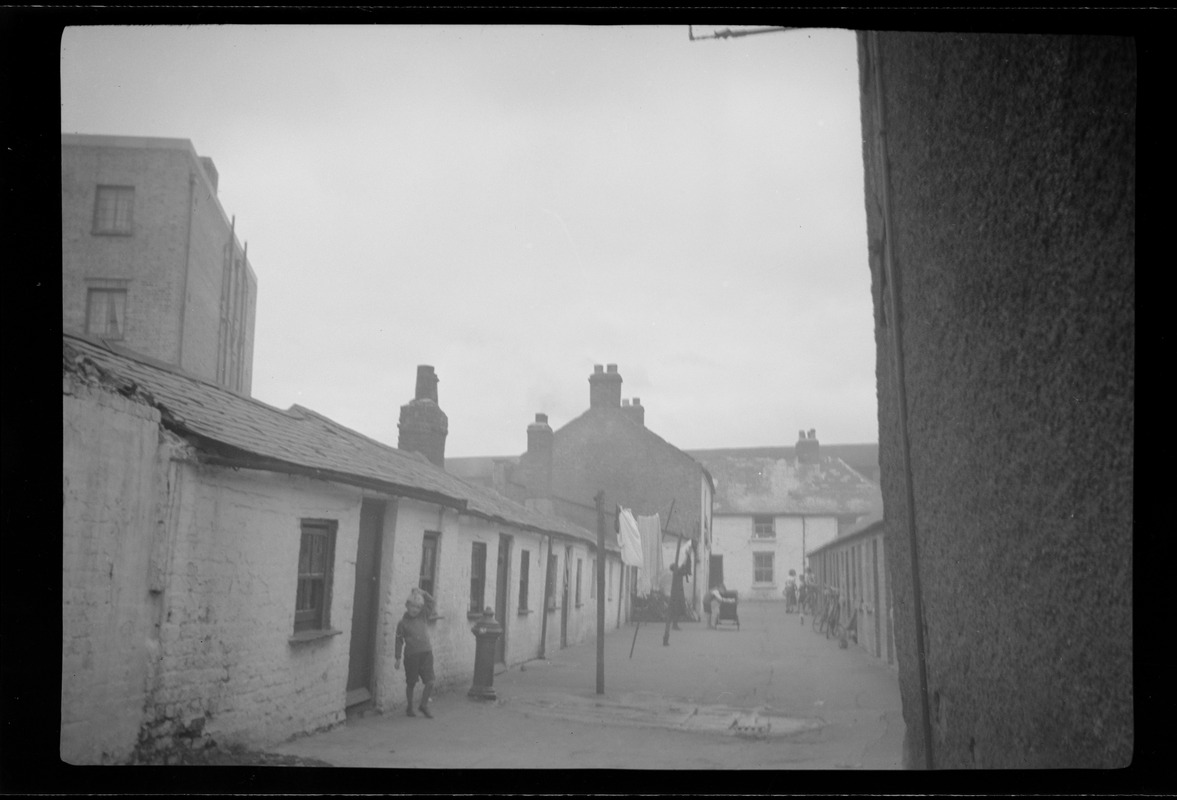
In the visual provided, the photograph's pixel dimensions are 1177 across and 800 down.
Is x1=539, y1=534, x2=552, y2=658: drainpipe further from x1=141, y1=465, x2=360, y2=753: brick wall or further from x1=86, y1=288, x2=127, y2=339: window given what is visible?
x1=86, y1=288, x2=127, y2=339: window

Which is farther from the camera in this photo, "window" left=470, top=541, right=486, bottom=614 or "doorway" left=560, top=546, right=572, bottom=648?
"doorway" left=560, top=546, right=572, bottom=648

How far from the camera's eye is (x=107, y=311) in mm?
14961

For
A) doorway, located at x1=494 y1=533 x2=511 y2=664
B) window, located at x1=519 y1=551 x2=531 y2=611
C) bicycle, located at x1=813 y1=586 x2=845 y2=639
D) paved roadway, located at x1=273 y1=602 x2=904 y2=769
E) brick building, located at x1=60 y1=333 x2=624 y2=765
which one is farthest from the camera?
bicycle, located at x1=813 y1=586 x2=845 y2=639

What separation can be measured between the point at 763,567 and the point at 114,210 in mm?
33194

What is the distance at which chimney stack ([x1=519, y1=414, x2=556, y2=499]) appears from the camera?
25625 mm

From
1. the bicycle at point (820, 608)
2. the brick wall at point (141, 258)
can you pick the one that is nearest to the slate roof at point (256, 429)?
the brick wall at point (141, 258)

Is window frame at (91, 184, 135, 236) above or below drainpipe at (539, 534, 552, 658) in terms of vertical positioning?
above

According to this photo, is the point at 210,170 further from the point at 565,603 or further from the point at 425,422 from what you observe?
the point at 565,603

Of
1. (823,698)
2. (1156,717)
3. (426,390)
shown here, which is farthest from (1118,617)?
(426,390)

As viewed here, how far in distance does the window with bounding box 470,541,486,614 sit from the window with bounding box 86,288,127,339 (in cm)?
830

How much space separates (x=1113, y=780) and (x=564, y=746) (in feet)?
17.4

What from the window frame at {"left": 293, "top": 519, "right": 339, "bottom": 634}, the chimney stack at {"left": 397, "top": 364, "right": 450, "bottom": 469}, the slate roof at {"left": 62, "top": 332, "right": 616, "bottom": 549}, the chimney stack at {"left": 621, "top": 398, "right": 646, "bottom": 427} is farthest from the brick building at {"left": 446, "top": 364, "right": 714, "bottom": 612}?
the window frame at {"left": 293, "top": 519, "right": 339, "bottom": 634}

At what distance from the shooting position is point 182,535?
18.7ft
